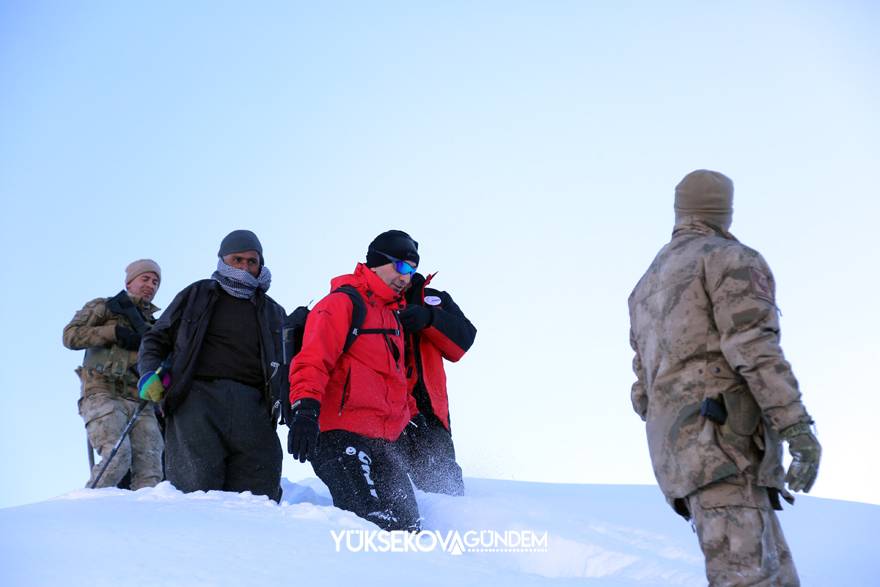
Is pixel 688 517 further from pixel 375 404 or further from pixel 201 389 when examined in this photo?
pixel 201 389

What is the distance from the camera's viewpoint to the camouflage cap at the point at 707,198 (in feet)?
14.4

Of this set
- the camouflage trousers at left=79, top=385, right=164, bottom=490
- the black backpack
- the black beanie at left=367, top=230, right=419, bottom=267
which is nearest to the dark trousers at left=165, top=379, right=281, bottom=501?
the black backpack

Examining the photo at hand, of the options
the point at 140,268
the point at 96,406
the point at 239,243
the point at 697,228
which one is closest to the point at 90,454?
the point at 96,406

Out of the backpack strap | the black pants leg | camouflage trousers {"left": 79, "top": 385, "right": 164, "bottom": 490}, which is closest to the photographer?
the backpack strap

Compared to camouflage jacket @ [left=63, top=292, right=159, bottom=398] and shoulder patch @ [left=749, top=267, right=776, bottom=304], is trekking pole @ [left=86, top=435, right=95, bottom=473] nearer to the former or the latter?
camouflage jacket @ [left=63, top=292, right=159, bottom=398]

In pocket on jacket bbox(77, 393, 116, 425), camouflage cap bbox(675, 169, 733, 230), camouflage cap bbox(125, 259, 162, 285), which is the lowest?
pocket on jacket bbox(77, 393, 116, 425)

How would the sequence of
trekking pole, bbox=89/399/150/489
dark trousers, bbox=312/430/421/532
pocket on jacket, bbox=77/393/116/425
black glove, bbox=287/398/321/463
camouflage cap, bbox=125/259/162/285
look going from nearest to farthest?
black glove, bbox=287/398/321/463 < dark trousers, bbox=312/430/421/532 < trekking pole, bbox=89/399/150/489 < pocket on jacket, bbox=77/393/116/425 < camouflage cap, bbox=125/259/162/285

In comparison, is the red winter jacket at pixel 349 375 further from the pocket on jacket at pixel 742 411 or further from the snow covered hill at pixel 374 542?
the pocket on jacket at pixel 742 411

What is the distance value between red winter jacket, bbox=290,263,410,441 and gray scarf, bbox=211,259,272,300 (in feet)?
2.95

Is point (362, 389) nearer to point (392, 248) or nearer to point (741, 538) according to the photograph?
point (392, 248)

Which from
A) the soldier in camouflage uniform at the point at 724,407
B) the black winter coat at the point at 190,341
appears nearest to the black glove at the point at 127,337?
the black winter coat at the point at 190,341

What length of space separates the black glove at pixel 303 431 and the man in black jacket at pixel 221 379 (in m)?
0.80

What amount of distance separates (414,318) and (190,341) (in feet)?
4.87

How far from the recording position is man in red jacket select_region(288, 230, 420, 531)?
5.70 m
